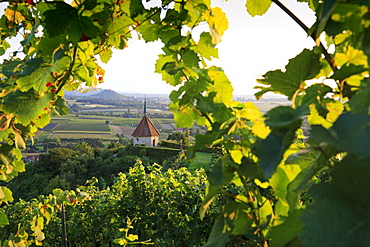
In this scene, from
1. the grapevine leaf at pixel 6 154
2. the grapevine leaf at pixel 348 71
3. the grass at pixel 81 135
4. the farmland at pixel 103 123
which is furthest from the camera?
the farmland at pixel 103 123

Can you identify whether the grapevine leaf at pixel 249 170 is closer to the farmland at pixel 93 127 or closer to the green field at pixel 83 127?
the farmland at pixel 93 127

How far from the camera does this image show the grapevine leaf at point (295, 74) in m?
0.51


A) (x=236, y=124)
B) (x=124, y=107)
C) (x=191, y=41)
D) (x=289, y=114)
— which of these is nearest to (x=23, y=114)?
(x=191, y=41)

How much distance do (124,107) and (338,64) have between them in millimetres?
79803

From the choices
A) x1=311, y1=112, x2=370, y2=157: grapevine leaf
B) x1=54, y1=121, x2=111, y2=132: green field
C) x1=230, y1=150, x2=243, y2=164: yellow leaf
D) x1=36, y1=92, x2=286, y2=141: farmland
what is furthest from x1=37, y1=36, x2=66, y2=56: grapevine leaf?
x1=54, y1=121, x2=111, y2=132: green field

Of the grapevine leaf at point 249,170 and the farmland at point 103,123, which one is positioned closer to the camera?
the grapevine leaf at point 249,170

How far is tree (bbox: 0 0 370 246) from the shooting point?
29 centimetres

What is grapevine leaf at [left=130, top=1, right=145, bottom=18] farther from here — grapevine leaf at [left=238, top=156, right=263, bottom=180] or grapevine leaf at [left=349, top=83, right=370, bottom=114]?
grapevine leaf at [left=349, top=83, right=370, bottom=114]

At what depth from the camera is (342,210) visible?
11.4 inches

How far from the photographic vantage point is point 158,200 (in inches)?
127

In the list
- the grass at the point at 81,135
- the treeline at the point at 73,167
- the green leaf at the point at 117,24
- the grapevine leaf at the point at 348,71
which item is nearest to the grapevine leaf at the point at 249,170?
the grapevine leaf at the point at 348,71

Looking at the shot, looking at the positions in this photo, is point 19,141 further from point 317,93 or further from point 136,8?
point 317,93

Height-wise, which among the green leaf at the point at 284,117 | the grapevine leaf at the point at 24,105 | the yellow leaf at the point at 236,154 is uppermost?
the green leaf at the point at 284,117

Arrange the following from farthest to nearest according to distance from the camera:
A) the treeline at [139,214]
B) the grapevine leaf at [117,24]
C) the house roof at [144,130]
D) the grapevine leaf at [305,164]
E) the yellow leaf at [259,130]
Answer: the house roof at [144,130]
the treeline at [139,214]
the grapevine leaf at [117,24]
the yellow leaf at [259,130]
the grapevine leaf at [305,164]
